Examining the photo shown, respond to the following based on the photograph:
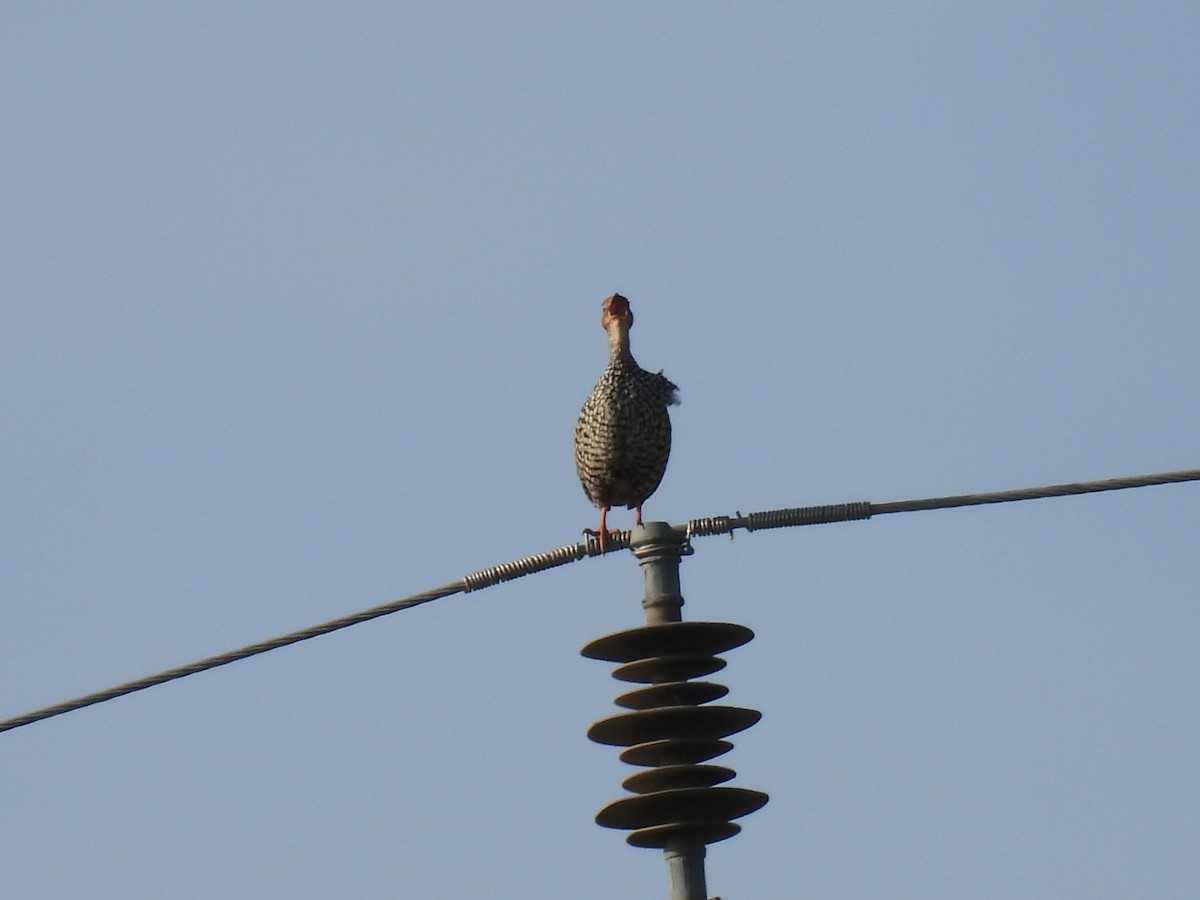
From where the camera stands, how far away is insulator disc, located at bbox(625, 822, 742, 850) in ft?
26.2

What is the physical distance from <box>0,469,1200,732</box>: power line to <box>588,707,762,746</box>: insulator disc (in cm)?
75

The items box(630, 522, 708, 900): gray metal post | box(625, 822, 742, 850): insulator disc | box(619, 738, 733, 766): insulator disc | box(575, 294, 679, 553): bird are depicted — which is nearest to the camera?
box(625, 822, 742, 850): insulator disc

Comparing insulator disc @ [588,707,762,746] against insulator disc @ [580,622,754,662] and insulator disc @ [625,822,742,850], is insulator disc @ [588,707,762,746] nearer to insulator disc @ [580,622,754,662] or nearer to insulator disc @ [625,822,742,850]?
insulator disc @ [580,622,754,662]

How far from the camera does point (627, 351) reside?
15.1m

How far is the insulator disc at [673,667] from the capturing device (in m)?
8.30

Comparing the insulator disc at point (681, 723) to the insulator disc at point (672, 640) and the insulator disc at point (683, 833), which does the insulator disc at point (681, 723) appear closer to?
the insulator disc at point (672, 640)

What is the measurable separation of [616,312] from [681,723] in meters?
6.98

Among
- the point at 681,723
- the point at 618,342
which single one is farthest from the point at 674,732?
the point at 618,342

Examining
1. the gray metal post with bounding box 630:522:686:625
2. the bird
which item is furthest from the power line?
the bird

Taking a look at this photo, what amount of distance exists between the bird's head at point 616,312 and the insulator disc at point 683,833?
720 centimetres

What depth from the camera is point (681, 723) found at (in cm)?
823

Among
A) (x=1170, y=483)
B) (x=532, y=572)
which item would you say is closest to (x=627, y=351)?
(x=532, y=572)

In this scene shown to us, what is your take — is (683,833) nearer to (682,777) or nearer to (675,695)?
(682,777)

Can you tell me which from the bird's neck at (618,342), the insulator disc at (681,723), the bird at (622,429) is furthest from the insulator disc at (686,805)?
the bird's neck at (618,342)
